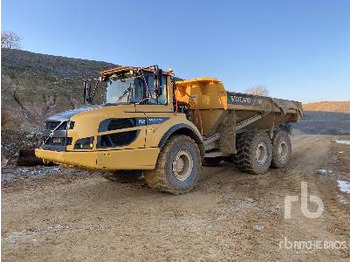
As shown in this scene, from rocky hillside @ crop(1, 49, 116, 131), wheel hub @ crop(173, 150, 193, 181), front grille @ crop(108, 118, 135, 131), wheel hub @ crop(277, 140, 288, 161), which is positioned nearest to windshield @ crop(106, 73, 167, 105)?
front grille @ crop(108, 118, 135, 131)

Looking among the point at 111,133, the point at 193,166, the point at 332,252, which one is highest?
the point at 111,133

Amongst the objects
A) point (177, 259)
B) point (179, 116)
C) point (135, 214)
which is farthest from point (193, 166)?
point (177, 259)

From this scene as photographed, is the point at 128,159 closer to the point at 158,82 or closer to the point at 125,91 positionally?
the point at 125,91

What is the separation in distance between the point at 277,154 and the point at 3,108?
1490 cm

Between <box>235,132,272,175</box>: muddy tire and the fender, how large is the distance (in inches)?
72.7

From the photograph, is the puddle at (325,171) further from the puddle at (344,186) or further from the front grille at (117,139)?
the front grille at (117,139)

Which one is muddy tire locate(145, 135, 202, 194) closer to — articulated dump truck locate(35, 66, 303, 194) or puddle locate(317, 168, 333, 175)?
articulated dump truck locate(35, 66, 303, 194)

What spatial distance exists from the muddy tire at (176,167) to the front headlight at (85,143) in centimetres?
148

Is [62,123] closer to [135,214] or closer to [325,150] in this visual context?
[135,214]

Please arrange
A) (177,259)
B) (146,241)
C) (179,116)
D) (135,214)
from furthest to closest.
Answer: (179,116) → (135,214) → (146,241) → (177,259)

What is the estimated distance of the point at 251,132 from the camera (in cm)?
964

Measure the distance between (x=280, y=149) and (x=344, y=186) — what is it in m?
3.27

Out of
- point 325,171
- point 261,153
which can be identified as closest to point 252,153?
point 261,153

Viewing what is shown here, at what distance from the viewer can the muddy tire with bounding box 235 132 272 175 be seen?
928 centimetres
